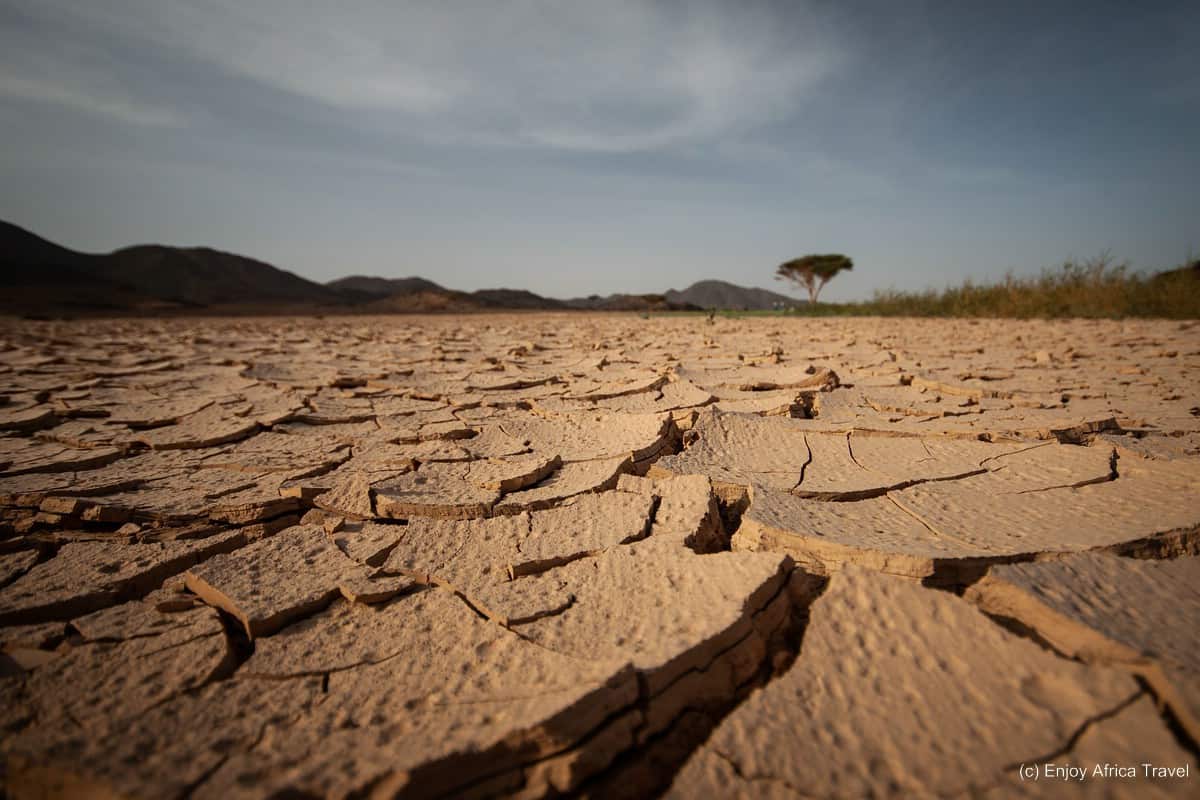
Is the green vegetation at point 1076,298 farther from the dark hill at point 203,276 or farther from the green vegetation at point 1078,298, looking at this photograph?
the dark hill at point 203,276

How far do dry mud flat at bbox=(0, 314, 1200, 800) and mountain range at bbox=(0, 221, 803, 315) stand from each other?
1244cm

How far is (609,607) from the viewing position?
1005 millimetres

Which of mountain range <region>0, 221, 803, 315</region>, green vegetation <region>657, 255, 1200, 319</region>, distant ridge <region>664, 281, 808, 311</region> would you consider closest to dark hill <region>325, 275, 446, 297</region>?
mountain range <region>0, 221, 803, 315</region>

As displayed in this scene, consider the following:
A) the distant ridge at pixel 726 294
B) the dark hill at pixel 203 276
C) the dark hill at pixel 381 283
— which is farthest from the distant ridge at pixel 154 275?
the distant ridge at pixel 726 294

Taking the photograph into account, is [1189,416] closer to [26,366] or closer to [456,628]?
[456,628]

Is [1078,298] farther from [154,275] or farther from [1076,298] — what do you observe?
[154,275]

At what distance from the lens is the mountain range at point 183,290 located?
51.1 ft

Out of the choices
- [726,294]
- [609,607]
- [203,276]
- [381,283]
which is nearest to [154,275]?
[203,276]

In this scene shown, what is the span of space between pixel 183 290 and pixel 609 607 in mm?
34357

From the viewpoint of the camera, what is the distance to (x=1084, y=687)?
710 millimetres

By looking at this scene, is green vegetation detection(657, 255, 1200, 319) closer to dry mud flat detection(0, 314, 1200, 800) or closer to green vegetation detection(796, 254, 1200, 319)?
green vegetation detection(796, 254, 1200, 319)

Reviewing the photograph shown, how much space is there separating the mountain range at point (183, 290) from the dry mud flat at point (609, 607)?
490 inches

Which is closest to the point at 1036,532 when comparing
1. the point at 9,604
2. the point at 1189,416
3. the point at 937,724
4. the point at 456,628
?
the point at 937,724

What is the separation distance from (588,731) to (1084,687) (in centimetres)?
67
